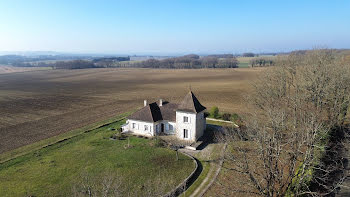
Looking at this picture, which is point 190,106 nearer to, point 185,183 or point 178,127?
point 178,127

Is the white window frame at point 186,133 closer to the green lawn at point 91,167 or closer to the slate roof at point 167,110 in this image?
the slate roof at point 167,110

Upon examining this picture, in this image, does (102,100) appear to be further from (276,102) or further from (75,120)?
(276,102)

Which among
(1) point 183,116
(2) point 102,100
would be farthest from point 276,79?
(2) point 102,100

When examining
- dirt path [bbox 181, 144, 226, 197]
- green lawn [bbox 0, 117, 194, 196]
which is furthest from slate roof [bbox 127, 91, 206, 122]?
dirt path [bbox 181, 144, 226, 197]

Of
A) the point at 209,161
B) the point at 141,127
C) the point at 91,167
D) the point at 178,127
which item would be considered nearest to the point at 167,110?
the point at 178,127

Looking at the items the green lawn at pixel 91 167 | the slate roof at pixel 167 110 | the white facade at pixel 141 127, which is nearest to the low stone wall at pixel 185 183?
the green lawn at pixel 91 167

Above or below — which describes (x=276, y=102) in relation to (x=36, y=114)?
above

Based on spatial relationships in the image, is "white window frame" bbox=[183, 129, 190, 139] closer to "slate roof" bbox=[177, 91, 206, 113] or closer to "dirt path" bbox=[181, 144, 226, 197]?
"slate roof" bbox=[177, 91, 206, 113]
